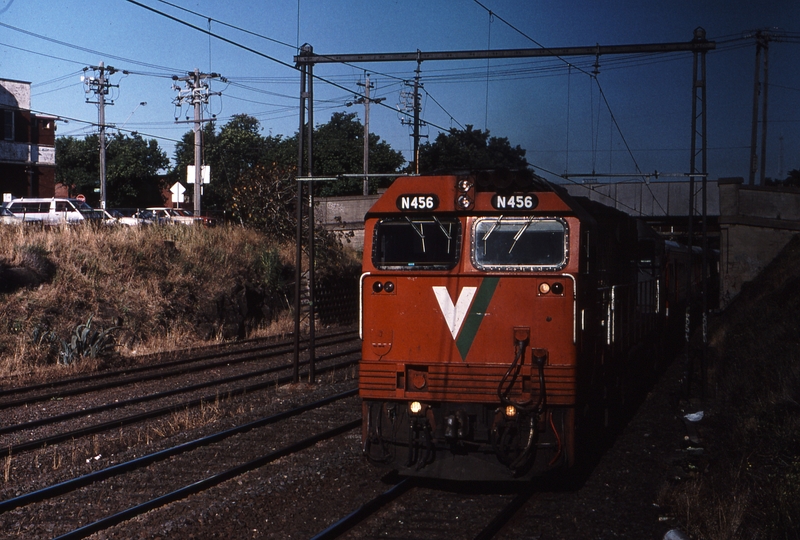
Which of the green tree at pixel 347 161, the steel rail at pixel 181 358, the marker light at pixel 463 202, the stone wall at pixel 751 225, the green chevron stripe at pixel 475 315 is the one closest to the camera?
the green chevron stripe at pixel 475 315

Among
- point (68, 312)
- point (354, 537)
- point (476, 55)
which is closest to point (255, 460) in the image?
point (354, 537)

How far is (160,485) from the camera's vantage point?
8.21 metres

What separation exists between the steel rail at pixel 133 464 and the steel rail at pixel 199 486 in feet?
3.63

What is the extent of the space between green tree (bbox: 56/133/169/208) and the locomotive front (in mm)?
55069

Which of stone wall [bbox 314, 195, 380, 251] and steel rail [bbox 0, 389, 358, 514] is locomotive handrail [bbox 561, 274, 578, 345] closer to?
steel rail [bbox 0, 389, 358, 514]

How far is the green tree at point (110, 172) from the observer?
59.2 meters

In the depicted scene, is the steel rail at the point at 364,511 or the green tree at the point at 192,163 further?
the green tree at the point at 192,163

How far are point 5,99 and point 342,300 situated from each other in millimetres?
28163

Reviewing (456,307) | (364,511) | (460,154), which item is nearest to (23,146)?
(460,154)

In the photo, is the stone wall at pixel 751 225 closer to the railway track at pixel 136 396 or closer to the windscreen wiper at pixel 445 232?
the railway track at pixel 136 396

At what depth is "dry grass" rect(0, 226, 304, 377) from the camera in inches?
710

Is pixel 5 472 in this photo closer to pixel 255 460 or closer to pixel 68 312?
pixel 255 460

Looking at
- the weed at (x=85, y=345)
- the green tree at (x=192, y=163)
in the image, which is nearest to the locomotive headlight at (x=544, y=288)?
the weed at (x=85, y=345)

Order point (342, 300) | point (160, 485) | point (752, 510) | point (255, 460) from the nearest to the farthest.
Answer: point (752, 510)
point (160, 485)
point (255, 460)
point (342, 300)
